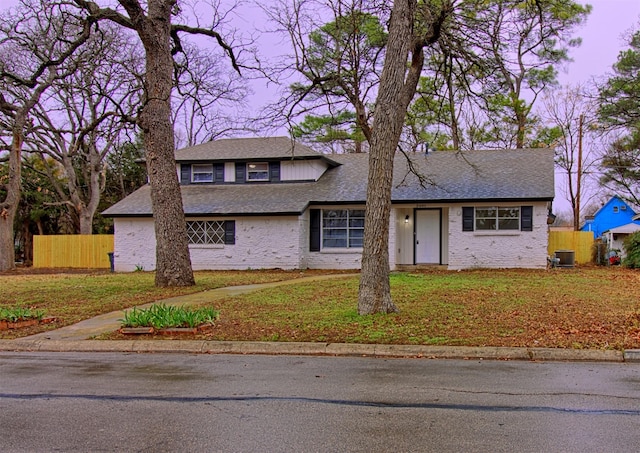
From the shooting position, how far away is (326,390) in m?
5.92

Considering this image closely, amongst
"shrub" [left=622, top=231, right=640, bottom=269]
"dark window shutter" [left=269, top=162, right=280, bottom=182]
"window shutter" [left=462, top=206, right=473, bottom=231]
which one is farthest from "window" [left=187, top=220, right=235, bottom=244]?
"shrub" [left=622, top=231, right=640, bottom=269]

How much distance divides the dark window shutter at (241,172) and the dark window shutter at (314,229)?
4.21 metres

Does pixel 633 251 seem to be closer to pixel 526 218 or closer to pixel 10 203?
pixel 526 218

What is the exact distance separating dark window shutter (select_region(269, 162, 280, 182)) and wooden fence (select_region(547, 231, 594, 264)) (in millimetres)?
13477

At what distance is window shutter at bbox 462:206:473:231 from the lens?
2083 centimetres

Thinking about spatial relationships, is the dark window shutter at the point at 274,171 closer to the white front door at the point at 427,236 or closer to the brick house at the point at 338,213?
the brick house at the point at 338,213

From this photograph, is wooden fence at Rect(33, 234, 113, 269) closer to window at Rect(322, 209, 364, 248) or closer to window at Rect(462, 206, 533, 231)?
window at Rect(322, 209, 364, 248)

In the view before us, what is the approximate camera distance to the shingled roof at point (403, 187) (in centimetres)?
2089

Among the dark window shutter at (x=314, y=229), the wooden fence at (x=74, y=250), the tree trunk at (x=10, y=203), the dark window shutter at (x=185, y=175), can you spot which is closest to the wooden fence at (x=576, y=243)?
the dark window shutter at (x=314, y=229)

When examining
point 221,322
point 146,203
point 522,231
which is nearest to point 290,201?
point 146,203

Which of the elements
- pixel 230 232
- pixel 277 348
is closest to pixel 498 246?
pixel 230 232

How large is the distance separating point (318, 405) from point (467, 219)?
1663 cm

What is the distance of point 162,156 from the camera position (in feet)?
49.5

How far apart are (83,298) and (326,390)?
9423 mm
